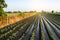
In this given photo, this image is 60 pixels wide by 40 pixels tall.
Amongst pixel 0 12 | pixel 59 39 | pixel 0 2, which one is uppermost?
pixel 0 2

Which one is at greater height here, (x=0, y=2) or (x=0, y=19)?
(x=0, y=2)

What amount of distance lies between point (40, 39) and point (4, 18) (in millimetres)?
14525

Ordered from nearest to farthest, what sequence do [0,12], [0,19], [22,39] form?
[22,39] < [0,12] < [0,19]

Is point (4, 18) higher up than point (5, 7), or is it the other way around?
point (5, 7)

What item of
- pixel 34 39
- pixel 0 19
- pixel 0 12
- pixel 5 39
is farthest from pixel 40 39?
pixel 0 19

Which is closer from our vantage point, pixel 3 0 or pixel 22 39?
pixel 22 39

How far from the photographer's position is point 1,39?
46.0 feet

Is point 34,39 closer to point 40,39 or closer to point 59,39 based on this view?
point 40,39

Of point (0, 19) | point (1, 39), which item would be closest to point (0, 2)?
point (0, 19)

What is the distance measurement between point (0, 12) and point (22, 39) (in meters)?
11.3

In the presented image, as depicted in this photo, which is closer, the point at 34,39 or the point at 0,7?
the point at 34,39

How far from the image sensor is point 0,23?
2534 centimetres

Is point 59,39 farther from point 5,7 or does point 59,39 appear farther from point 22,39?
point 5,7

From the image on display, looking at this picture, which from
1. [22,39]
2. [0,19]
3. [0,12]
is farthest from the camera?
[0,19]
